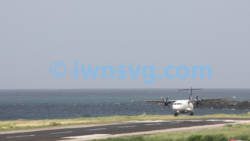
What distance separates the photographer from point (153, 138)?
1550 inches

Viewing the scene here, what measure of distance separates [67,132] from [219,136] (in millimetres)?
13944

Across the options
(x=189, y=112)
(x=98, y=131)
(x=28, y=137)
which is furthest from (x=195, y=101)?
(x=28, y=137)

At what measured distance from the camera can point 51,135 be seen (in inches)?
1770

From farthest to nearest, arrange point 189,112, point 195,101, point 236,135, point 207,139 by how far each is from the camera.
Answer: point 195,101 → point 189,112 → point 236,135 → point 207,139

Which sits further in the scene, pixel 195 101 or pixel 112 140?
pixel 195 101

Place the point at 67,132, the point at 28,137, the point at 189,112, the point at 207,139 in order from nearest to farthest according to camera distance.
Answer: the point at 207,139, the point at 28,137, the point at 67,132, the point at 189,112

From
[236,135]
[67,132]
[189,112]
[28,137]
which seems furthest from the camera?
[189,112]

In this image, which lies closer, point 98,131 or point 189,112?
point 98,131

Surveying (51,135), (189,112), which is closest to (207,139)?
(51,135)

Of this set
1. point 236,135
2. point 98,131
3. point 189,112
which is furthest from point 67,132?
point 189,112

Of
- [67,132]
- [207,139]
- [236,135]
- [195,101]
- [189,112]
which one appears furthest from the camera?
[195,101]

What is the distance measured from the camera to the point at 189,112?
289 feet

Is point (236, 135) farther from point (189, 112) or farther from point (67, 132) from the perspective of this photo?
point (189, 112)

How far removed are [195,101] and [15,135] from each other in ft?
170
